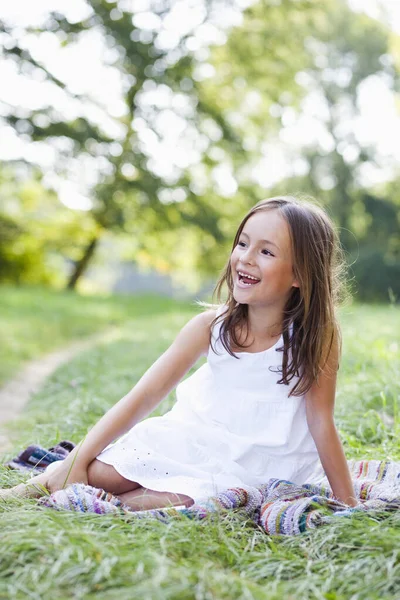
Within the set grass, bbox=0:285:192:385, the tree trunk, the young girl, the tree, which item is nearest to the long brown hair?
the young girl

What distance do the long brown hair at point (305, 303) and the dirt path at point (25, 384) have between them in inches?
64.4

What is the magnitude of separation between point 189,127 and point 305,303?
14568 mm

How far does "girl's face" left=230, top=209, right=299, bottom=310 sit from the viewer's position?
8.39 feet

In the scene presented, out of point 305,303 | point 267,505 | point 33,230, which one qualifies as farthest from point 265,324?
point 33,230

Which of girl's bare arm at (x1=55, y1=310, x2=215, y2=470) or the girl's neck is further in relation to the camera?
the girl's neck

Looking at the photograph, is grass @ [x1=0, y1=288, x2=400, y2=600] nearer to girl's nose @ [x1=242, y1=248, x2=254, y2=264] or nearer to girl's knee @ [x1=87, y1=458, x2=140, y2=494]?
girl's knee @ [x1=87, y1=458, x2=140, y2=494]

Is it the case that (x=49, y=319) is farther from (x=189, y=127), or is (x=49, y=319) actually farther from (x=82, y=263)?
(x=82, y=263)

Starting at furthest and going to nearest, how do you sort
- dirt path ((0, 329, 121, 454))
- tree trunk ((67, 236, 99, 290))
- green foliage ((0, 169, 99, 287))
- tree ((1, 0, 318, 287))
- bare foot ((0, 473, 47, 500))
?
1. tree trunk ((67, 236, 99, 290))
2. green foliage ((0, 169, 99, 287))
3. tree ((1, 0, 318, 287))
4. dirt path ((0, 329, 121, 454))
5. bare foot ((0, 473, 47, 500))

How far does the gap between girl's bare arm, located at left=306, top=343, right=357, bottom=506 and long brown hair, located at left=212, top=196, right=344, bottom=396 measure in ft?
0.12

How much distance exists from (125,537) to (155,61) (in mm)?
15329

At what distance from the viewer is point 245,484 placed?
2.50 metres

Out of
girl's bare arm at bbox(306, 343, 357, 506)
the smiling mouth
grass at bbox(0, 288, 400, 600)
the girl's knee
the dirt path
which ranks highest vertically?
the smiling mouth

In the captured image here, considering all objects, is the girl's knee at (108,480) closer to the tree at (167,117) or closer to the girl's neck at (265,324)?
the girl's neck at (265,324)

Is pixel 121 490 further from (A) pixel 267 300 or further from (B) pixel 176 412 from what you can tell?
(A) pixel 267 300
